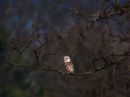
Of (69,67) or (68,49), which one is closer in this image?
(69,67)

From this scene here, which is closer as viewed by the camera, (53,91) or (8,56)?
(8,56)

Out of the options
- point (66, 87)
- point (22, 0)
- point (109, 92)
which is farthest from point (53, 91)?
point (109, 92)

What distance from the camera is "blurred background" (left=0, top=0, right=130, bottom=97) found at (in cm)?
666

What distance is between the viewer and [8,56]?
684 centimetres

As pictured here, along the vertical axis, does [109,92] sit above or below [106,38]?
below

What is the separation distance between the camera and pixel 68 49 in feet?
45.3

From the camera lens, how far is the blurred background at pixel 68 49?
6.66m

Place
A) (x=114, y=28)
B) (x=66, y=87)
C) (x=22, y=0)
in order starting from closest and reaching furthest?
(x=114, y=28) < (x=22, y=0) < (x=66, y=87)

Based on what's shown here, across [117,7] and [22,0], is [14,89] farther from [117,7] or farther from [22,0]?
[117,7]

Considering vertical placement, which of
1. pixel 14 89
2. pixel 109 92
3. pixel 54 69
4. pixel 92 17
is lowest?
pixel 14 89

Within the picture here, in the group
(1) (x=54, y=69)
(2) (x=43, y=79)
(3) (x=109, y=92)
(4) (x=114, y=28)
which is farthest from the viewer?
(2) (x=43, y=79)

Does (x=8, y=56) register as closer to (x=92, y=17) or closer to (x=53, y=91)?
(x=92, y=17)

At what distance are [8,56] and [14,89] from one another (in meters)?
20.7

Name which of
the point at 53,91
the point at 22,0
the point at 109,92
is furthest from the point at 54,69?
the point at 53,91
